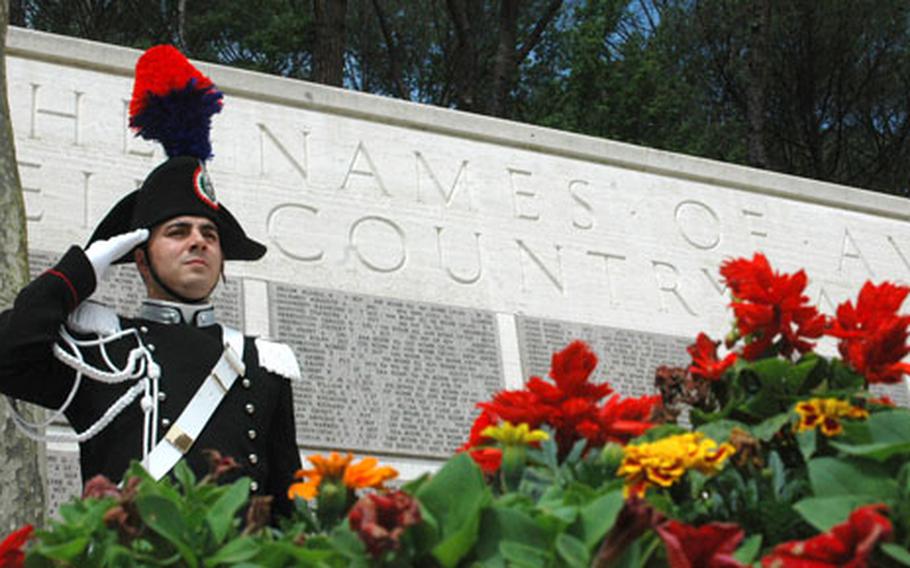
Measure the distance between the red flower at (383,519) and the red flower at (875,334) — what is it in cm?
65

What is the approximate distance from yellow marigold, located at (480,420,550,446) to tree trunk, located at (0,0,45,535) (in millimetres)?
2734

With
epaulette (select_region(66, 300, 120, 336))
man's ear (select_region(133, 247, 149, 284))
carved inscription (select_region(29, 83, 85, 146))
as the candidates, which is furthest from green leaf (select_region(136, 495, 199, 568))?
carved inscription (select_region(29, 83, 85, 146))

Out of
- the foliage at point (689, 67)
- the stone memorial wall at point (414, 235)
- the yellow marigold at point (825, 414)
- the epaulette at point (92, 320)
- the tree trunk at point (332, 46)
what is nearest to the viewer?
the yellow marigold at point (825, 414)

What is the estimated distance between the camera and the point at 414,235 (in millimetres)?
7484

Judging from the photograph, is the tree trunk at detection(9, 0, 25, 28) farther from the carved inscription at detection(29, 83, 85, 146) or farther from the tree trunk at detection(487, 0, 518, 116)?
the carved inscription at detection(29, 83, 85, 146)

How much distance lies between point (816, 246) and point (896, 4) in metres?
9.20

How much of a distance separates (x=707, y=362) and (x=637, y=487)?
32 cm

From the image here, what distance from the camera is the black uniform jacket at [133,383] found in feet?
11.2

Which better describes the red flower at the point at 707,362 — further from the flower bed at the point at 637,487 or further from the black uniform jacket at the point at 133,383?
the black uniform jacket at the point at 133,383

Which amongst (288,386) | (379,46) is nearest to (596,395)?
(288,386)

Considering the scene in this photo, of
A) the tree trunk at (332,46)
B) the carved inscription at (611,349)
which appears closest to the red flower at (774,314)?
the carved inscription at (611,349)

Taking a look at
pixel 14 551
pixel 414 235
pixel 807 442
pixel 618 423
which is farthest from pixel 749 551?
pixel 414 235

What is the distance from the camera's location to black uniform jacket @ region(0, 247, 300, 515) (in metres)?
3.41

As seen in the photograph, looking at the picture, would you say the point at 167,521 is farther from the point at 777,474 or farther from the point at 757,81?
the point at 757,81
